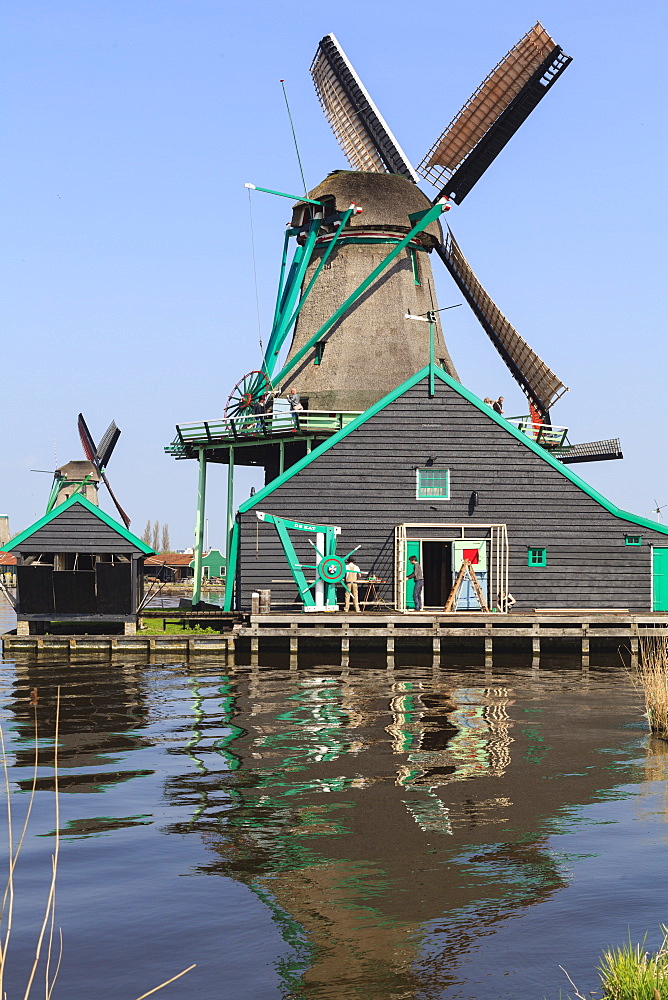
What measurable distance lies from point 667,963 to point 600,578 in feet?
85.1

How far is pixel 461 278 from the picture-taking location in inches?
1666

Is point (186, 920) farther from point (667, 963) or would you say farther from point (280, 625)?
point (280, 625)

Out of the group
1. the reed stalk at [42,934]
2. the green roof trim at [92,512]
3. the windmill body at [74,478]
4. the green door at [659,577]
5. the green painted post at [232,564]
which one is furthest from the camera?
the windmill body at [74,478]

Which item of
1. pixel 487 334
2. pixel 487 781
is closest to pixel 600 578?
pixel 487 334

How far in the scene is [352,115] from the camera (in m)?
44.2

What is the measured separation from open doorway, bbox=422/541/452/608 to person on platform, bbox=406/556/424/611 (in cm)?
218

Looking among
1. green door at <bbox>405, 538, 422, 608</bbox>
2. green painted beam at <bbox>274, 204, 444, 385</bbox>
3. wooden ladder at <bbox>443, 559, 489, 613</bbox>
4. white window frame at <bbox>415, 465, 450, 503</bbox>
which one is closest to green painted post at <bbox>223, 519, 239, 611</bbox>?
green door at <bbox>405, 538, 422, 608</bbox>

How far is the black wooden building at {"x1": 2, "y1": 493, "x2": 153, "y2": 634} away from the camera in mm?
29047

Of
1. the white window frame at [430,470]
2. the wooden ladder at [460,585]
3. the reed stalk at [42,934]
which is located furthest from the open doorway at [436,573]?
the reed stalk at [42,934]

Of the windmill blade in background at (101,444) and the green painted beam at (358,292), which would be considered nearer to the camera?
the green painted beam at (358,292)

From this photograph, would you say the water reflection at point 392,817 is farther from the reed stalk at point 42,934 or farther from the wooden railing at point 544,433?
the wooden railing at point 544,433

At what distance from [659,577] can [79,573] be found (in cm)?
1654

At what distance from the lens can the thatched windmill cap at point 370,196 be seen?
1484 inches

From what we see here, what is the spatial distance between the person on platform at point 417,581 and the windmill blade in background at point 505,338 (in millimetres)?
12053
